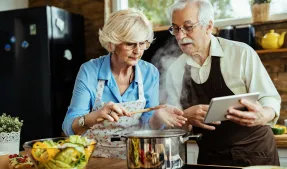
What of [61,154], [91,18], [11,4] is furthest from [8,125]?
[11,4]

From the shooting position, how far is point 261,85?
1771 mm

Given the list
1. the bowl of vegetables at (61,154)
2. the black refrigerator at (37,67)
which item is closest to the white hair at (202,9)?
the bowl of vegetables at (61,154)

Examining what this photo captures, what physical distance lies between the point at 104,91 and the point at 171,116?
38 centimetres

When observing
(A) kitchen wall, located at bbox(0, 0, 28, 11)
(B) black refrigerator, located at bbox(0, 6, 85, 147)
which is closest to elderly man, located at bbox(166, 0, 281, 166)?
(B) black refrigerator, located at bbox(0, 6, 85, 147)

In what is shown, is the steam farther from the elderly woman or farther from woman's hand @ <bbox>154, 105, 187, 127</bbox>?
woman's hand @ <bbox>154, 105, 187, 127</bbox>

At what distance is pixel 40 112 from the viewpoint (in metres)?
3.73

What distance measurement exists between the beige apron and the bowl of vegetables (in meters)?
0.52

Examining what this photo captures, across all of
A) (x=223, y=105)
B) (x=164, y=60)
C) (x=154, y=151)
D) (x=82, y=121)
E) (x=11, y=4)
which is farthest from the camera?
(x=11, y=4)

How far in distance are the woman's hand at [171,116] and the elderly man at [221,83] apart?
0.06 meters

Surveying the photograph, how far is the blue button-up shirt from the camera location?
1.83 metres

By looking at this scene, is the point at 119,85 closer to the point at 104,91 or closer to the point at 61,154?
the point at 104,91

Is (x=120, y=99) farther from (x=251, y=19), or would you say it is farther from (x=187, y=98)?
(x=251, y=19)

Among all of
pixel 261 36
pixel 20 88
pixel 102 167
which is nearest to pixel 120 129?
pixel 102 167

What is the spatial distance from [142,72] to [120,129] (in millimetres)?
307
